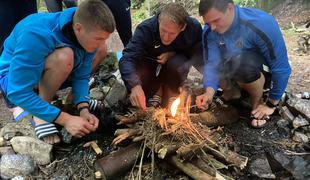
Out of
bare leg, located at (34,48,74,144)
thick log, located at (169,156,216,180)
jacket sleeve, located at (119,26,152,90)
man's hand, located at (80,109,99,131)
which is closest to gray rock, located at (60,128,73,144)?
bare leg, located at (34,48,74,144)

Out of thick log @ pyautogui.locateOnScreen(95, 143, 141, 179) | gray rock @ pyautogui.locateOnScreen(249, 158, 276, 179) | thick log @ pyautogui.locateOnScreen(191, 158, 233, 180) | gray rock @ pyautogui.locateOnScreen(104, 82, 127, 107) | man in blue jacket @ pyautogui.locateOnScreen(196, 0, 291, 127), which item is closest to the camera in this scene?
thick log @ pyautogui.locateOnScreen(191, 158, 233, 180)

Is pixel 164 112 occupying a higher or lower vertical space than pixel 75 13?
lower

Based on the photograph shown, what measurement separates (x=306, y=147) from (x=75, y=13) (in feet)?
7.34

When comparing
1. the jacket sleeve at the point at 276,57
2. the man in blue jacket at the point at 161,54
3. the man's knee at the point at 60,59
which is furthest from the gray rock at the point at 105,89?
the jacket sleeve at the point at 276,57

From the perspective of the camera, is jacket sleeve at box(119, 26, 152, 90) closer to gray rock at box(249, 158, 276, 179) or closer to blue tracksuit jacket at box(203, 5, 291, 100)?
blue tracksuit jacket at box(203, 5, 291, 100)

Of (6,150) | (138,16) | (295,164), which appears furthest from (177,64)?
(138,16)

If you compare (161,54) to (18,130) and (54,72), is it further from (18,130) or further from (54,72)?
(18,130)

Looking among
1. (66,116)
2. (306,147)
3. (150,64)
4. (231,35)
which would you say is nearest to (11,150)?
(66,116)

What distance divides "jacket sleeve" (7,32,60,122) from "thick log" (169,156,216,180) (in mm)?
992

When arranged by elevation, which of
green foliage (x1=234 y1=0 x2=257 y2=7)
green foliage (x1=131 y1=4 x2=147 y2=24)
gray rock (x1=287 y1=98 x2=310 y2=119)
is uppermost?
gray rock (x1=287 y1=98 x2=310 y2=119)

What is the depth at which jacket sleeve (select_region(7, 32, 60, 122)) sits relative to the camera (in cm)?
280

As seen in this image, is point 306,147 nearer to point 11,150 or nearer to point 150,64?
point 150,64

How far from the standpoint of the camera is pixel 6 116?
4043 mm

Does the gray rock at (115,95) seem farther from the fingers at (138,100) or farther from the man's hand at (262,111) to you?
the man's hand at (262,111)
